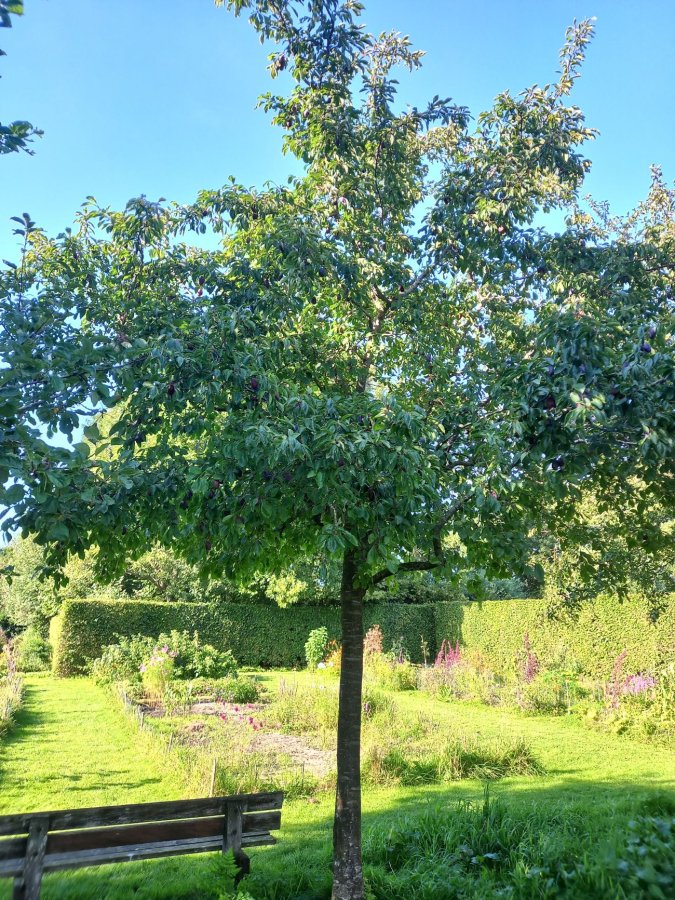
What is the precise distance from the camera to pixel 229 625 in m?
20.0

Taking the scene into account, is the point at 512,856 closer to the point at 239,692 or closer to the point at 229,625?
the point at 239,692

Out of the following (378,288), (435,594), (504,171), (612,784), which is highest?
(504,171)

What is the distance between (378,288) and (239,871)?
187 inches

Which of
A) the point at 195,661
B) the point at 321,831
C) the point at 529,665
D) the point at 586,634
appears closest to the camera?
the point at 321,831

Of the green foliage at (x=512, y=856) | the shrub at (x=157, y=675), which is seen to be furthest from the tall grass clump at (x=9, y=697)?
the green foliage at (x=512, y=856)

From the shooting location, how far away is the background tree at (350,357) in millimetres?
3551

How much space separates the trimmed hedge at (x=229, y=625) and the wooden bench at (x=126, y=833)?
549 inches

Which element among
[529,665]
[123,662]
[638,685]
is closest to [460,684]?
[529,665]

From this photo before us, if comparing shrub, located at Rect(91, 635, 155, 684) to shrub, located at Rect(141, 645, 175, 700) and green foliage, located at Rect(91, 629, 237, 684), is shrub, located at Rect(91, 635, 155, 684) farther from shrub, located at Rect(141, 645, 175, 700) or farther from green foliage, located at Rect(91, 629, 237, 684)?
shrub, located at Rect(141, 645, 175, 700)

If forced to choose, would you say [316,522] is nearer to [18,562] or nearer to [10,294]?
[10,294]

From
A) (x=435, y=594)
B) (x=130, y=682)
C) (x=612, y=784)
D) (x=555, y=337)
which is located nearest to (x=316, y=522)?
(x=555, y=337)

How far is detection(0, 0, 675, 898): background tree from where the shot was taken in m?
3.55

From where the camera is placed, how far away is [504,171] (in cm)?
557

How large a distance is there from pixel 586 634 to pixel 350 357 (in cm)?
1174
